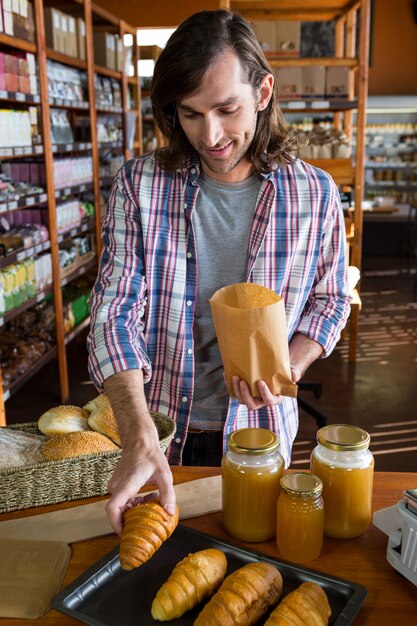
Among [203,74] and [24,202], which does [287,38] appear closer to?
[24,202]

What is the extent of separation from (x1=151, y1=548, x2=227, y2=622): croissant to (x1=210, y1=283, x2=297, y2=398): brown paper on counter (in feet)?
1.22

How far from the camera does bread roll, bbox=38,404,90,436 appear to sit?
1.51m

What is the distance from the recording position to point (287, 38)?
16.4ft

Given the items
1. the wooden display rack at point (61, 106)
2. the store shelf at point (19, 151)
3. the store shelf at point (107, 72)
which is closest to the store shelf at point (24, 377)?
the wooden display rack at point (61, 106)

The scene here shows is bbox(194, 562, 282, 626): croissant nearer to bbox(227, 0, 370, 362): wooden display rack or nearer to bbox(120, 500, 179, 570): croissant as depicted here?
bbox(120, 500, 179, 570): croissant

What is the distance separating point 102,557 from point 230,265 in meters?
0.83

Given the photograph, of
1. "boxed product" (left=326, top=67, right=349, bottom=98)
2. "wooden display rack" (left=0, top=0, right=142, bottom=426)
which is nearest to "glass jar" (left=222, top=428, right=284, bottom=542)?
"wooden display rack" (left=0, top=0, right=142, bottom=426)

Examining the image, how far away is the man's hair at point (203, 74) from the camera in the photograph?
1446mm

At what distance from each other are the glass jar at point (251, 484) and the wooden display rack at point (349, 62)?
3.33 meters

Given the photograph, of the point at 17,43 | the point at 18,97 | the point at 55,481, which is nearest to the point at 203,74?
the point at 55,481

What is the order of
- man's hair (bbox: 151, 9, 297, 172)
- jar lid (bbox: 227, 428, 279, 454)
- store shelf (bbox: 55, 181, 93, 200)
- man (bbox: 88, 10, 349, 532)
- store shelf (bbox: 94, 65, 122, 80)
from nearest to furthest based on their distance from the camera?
jar lid (bbox: 227, 428, 279, 454)
man's hair (bbox: 151, 9, 297, 172)
man (bbox: 88, 10, 349, 532)
store shelf (bbox: 55, 181, 93, 200)
store shelf (bbox: 94, 65, 122, 80)

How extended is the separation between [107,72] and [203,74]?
4829 millimetres

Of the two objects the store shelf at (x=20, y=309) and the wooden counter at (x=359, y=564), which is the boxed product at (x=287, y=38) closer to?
the store shelf at (x=20, y=309)

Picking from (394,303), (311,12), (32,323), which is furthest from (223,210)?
(394,303)
